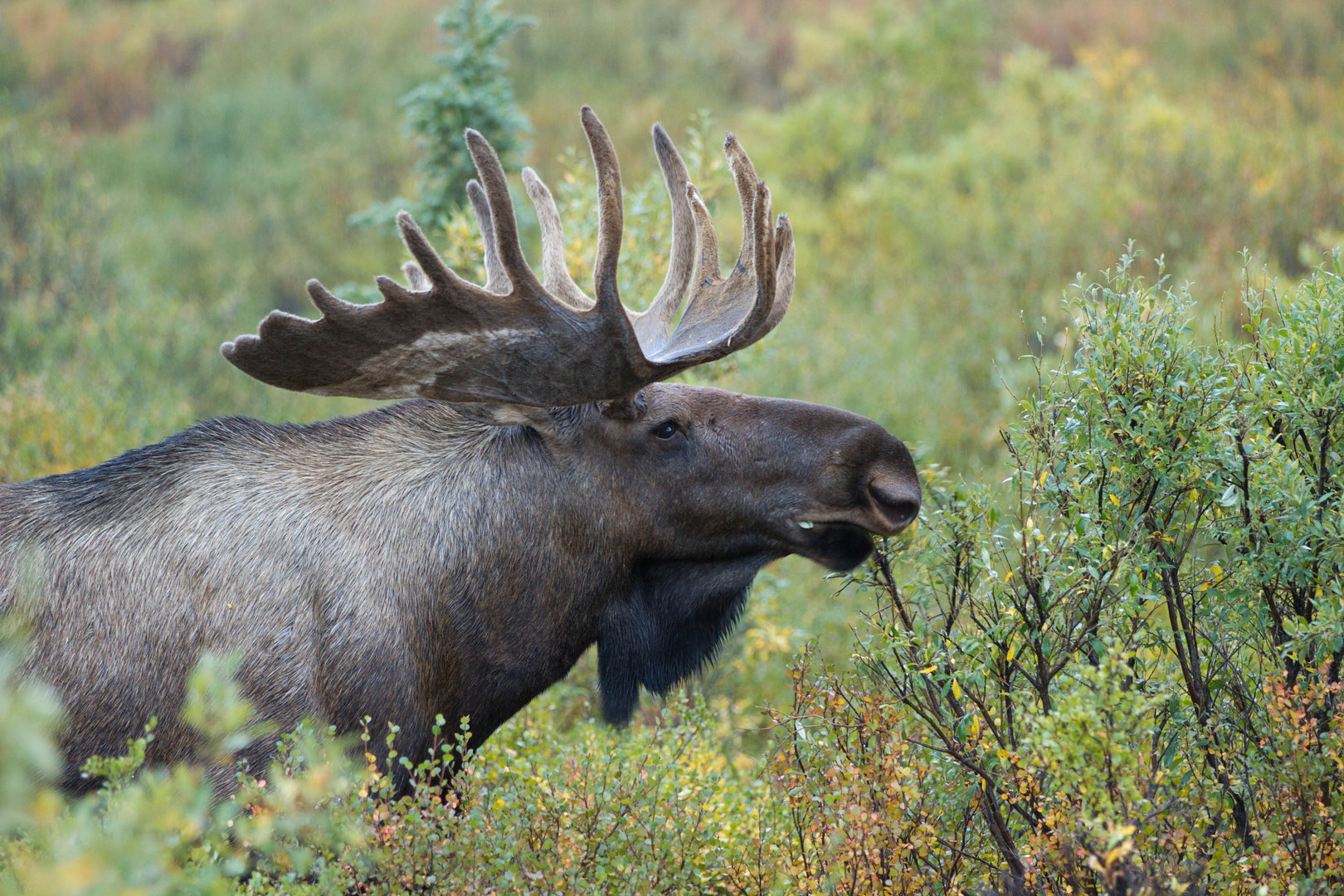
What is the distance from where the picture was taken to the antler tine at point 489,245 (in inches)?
165

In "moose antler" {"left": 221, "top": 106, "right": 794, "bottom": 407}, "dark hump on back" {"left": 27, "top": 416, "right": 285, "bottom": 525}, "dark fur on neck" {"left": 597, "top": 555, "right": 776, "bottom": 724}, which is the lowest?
"dark fur on neck" {"left": 597, "top": 555, "right": 776, "bottom": 724}

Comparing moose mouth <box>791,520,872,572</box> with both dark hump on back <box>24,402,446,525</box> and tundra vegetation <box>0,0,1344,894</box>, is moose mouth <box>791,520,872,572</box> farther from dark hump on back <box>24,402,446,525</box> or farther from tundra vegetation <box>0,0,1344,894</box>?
dark hump on back <box>24,402,446,525</box>

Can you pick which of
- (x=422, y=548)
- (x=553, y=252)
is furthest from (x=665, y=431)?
(x=553, y=252)

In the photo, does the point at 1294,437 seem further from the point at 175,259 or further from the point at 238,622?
the point at 175,259

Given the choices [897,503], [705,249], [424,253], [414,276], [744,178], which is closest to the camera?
[424,253]

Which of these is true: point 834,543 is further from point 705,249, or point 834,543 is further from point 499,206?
point 499,206

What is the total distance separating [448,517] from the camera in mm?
3553

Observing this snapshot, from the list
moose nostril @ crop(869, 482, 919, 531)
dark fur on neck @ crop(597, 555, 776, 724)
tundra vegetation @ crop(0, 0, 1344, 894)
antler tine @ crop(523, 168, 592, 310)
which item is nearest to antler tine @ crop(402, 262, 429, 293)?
antler tine @ crop(523, 168, 592, 310)

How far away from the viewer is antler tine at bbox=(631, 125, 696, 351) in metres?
4.08

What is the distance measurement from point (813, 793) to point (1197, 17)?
→ 2144 centimetres

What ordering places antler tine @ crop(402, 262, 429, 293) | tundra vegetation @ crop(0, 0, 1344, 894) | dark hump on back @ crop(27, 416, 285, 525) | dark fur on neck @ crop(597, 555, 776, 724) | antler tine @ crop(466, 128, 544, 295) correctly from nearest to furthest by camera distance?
tundra vegetation @ crop(0, 0, 1344, 894)
antler tine @ crop(466, 128, 544, 295)
dark hump on back @ crop(27, 416, 285, 525)
dark fur on neck @ crop(597, 555, 776, 724)
antler tine @ crop(402, 262, 429, 293)

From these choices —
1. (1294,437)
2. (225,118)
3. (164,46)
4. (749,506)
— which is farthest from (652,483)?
(164,46)

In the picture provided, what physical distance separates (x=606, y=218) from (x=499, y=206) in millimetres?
332

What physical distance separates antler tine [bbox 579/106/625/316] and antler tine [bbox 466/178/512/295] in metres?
0.59
